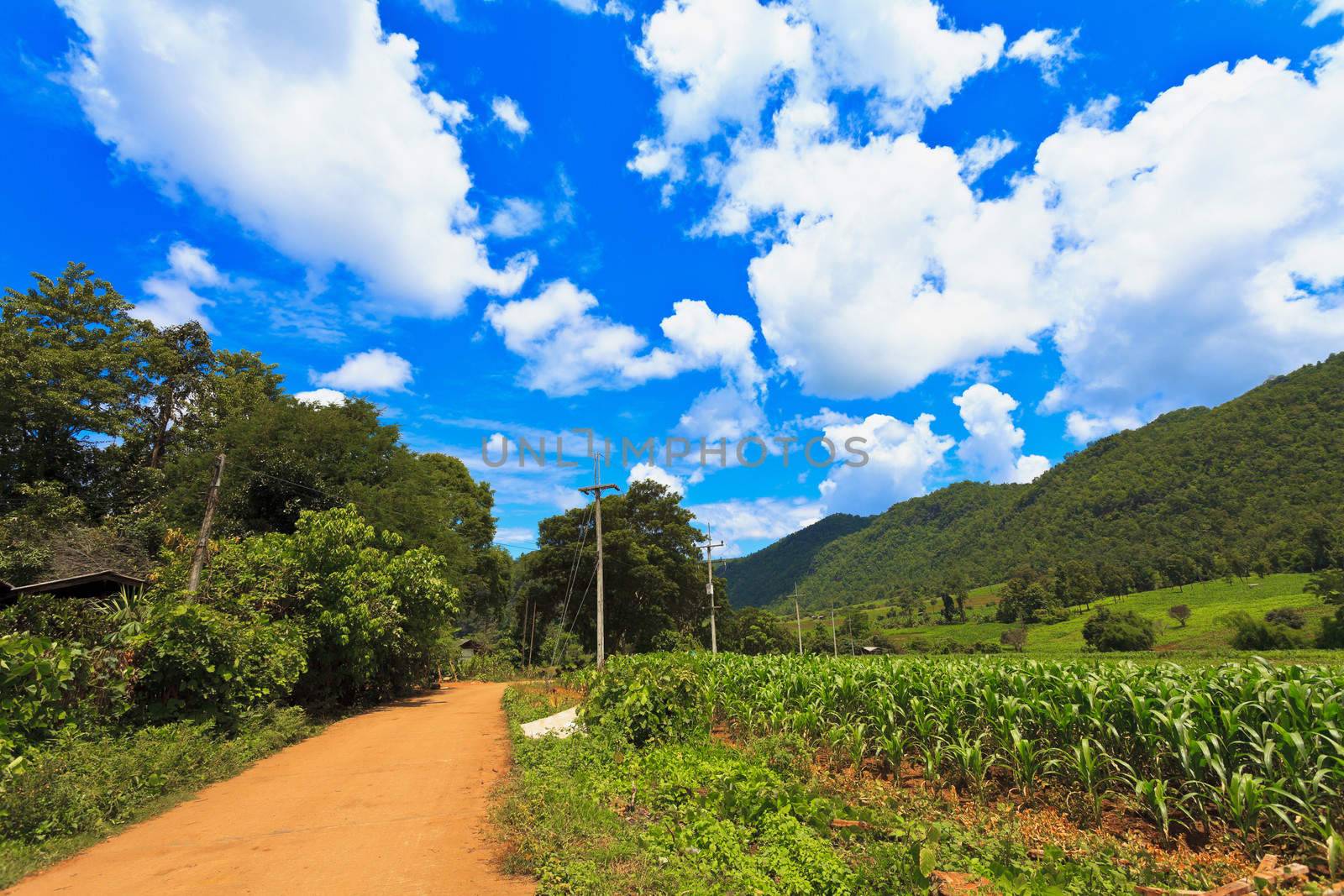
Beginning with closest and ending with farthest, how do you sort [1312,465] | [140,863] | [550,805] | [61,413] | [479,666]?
[140,863], [550,805], [61,413], [479,666], [1312,465]

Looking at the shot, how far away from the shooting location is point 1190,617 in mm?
56625

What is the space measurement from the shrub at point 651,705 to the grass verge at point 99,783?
5750 mm

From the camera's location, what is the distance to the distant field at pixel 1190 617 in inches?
1900

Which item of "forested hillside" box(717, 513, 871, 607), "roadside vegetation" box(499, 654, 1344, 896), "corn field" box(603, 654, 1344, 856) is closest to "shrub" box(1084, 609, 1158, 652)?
"corn field" box(603, 654, 1344, 856)

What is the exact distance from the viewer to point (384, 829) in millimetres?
6461

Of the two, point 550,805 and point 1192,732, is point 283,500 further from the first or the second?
point 1192,732

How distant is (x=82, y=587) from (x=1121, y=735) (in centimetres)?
2093

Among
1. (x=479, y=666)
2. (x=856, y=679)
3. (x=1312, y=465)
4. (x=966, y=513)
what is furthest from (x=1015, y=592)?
(x=856, y=679)

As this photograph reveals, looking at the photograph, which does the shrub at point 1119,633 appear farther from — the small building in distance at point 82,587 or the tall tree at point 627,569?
the small building in distance at point 82,587

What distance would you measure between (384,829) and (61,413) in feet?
99.5

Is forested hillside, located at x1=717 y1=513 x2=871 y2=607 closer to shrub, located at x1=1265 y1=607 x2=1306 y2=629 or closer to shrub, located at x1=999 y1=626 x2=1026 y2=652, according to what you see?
shrub, located at x1=999 y1=626 x2=1026 y2=652

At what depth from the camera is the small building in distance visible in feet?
44.4

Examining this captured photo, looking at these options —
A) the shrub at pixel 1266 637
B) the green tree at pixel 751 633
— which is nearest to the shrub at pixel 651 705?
the green tree at pixel 751 633

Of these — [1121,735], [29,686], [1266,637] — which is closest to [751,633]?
[1266,637]
